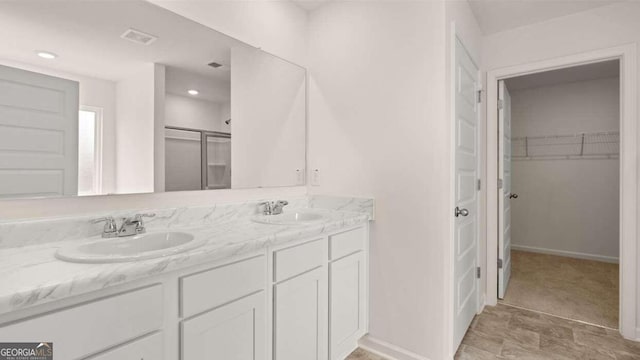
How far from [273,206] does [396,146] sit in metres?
0.91

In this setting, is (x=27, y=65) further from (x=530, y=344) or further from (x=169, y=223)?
(x=530, y=344)

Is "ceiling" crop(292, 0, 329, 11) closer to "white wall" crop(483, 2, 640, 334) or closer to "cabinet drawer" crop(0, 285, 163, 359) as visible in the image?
"white wall" crop(483, 2, 640, 334)

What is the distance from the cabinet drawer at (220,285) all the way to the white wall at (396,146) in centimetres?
97

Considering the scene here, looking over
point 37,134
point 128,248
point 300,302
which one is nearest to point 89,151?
point 37,134

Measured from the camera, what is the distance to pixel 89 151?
1324 millimetres

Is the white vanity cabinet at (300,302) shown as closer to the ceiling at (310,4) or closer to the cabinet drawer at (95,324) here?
the cabinet drawer at (95,324)

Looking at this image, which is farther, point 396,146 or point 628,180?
point 628,180

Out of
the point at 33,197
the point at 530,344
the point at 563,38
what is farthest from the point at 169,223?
the point at 563,38

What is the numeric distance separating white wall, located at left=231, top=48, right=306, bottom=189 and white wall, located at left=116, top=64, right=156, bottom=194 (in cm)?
50

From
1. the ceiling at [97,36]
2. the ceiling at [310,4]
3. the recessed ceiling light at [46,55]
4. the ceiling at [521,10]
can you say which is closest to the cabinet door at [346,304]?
the ceiling at [97,36]

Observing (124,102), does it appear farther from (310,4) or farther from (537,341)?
(537,341)

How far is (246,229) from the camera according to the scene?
152 centimetres

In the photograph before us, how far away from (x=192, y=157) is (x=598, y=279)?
4298mm

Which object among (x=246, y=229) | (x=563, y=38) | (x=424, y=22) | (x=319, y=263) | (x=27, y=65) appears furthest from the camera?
(x=563, y=38)
